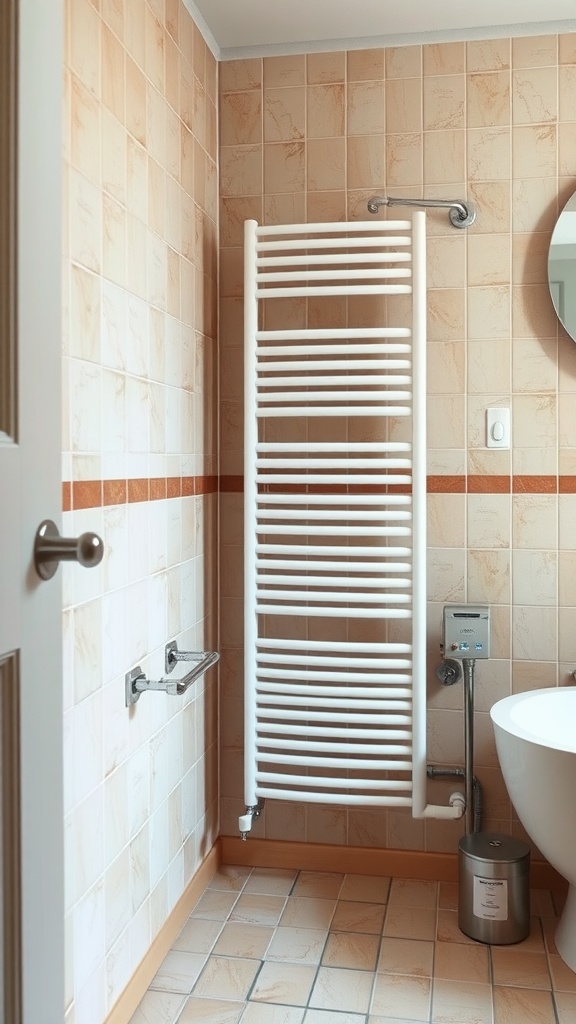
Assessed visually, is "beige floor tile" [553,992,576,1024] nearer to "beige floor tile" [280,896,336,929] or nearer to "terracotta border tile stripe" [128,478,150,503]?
"beige floor tile" [280,896,336,929]

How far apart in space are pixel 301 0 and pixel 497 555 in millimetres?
1536

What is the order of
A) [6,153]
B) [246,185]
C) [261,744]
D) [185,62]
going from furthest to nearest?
[246,185]
[261,744]
[185,62]
[6,153]

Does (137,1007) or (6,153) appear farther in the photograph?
(137,1007)

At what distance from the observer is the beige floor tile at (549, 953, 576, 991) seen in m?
1.90

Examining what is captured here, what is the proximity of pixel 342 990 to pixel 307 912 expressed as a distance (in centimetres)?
35

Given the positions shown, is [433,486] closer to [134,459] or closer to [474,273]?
[474,273]

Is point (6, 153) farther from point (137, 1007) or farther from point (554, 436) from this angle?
point (554, 436)

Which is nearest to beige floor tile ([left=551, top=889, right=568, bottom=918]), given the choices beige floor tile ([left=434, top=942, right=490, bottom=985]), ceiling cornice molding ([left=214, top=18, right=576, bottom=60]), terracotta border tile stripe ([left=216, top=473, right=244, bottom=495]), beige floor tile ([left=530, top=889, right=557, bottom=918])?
beige floor tile ([left=530, top=889, right=557, bottom=918])

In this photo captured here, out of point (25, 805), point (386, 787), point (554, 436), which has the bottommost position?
point (386, 787)

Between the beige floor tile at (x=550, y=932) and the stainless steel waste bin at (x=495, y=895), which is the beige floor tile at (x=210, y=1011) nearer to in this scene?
the stainless steel waste bin at (x=495, y=895)

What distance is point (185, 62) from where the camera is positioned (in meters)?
2.16

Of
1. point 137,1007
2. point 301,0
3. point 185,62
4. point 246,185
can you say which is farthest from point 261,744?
point 301,0

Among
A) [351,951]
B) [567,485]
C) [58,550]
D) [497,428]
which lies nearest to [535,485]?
[567,485]

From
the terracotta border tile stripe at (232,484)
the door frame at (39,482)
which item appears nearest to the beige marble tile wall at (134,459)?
the terracotta border tile stripe at (232,484)
